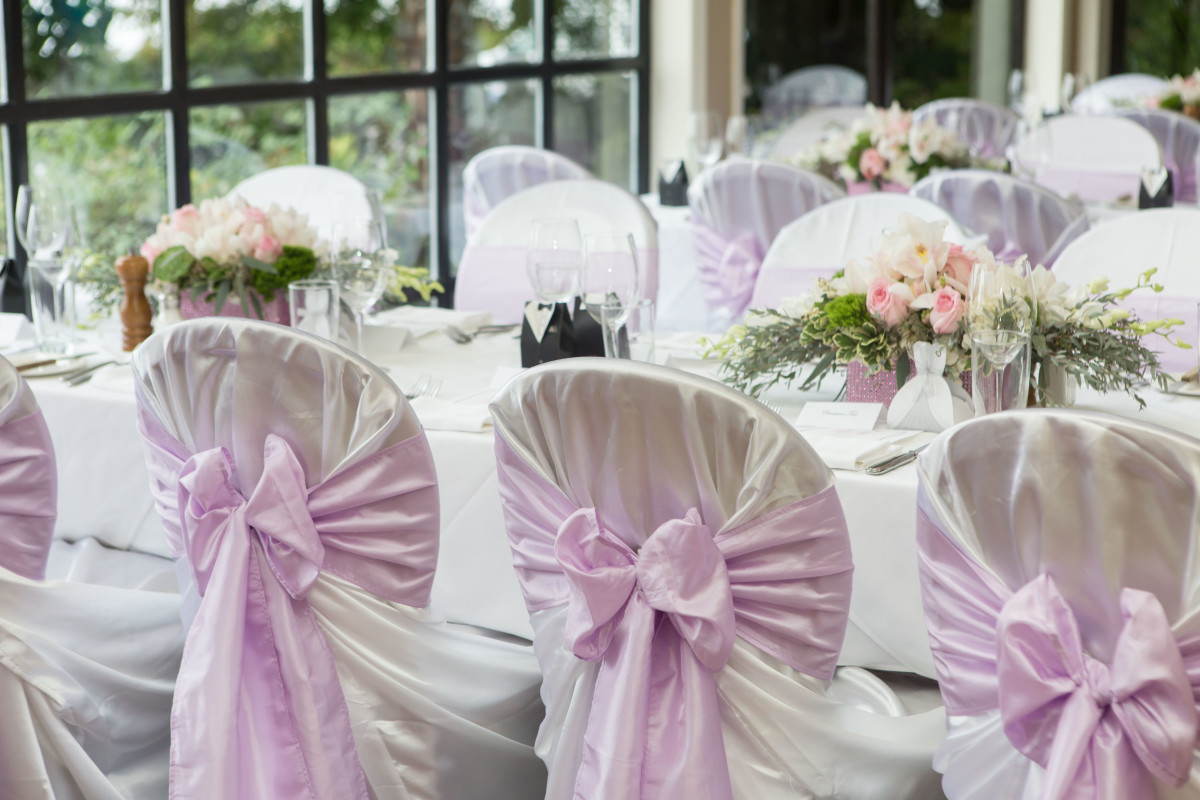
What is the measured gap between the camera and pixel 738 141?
211 inches

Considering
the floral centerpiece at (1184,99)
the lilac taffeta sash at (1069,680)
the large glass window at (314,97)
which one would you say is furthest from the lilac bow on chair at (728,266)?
the floral centerpiece at (1184,99)

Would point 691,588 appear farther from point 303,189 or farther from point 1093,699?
point 303,189

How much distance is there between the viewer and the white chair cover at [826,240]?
2.99 meters

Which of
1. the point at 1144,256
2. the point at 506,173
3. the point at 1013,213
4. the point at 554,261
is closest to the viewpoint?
the point at 554,261

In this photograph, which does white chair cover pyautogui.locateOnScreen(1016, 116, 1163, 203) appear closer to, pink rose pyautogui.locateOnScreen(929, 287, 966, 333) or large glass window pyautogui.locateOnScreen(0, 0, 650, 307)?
large glass window pyautogui.locateOnScreen(0, 0, 650, 307)

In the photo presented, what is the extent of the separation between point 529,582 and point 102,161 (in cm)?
336

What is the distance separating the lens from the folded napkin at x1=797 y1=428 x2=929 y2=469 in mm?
1778

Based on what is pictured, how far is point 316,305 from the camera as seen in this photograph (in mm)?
2396

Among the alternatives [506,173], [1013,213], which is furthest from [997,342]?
[506,173]

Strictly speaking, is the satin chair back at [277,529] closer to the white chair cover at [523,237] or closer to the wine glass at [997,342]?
the wine glass at [997,342]

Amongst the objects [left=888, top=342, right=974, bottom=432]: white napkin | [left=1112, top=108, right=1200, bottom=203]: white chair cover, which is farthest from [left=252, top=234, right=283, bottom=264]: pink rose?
[left=1112, top=108, right=1200, bottom=203]: white chair cover

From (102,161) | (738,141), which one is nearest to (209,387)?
(102,161)

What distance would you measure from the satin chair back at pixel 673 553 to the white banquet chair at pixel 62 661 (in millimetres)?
720

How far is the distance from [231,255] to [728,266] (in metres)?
1.90
